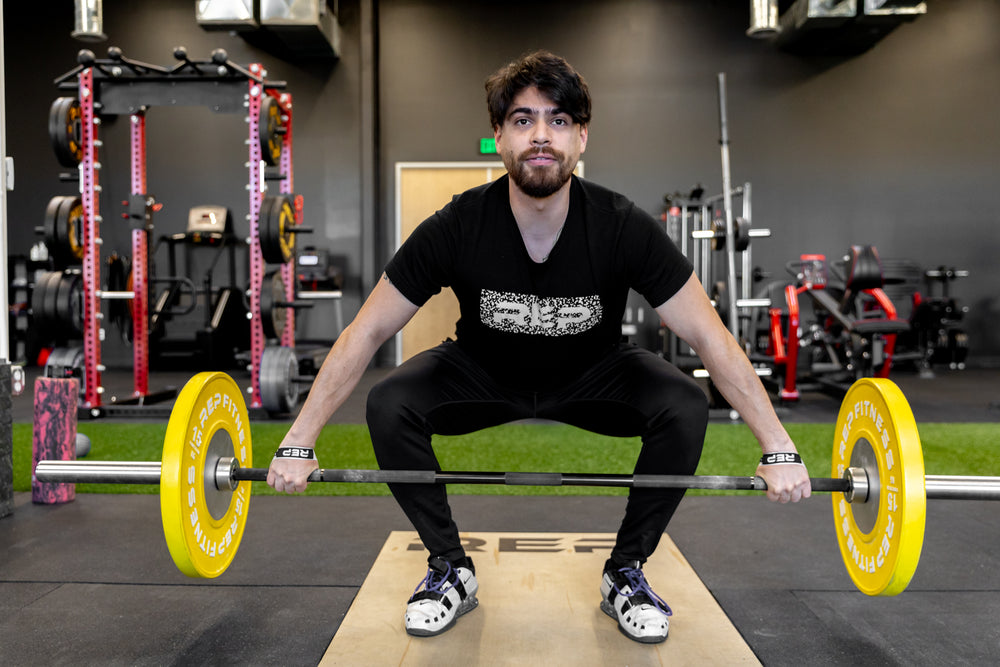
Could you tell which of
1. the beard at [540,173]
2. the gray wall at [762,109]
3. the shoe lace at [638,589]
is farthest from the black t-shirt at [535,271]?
the gray wall at [762,109]

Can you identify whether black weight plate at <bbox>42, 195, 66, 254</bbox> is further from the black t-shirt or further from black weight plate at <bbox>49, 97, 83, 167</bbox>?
the black t-shirt

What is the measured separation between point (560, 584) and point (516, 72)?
1156 millimetres

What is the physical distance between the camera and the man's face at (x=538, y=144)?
146 cm

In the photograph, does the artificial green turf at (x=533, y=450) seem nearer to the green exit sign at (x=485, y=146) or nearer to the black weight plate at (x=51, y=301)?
the black weight plate at (x=51, y=301)

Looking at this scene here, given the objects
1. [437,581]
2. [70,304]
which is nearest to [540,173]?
[437,581]

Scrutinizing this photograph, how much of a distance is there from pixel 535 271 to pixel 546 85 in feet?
1.26

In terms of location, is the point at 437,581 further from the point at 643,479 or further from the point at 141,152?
the point at 141,152

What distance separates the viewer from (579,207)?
1.58 m

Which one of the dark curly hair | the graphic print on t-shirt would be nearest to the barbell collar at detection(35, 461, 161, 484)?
the graphic print on t-shirt

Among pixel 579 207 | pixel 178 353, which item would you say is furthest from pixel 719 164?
pixel 579 207

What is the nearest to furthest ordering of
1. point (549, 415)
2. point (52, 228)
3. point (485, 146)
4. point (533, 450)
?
1. point (549, 415)
2. point (533, 450)
3. point (52, 228)
4. point (485, 146)

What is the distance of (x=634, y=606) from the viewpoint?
4.69 feet

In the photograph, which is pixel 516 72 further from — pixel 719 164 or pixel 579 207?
pixel 719 164

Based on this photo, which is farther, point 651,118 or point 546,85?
point 651,118
